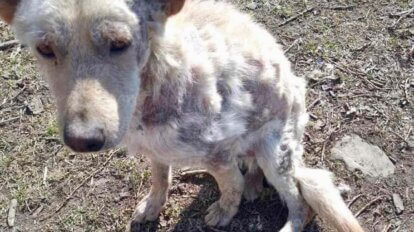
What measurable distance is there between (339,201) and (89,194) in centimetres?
176

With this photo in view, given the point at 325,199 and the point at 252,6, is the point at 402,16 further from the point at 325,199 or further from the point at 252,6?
the point at 325,199

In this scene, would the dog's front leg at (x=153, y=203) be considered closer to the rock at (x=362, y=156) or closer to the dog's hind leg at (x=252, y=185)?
the dog's hind leg at (x=252, y=185)

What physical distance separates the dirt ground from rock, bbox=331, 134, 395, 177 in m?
0.05

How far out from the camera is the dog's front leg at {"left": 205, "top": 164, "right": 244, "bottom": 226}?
11.5 ft

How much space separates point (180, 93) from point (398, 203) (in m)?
1.83

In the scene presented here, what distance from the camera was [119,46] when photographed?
248 centimetres

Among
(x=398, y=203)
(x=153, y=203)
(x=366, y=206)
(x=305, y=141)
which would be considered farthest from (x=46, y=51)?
(x=398, y=203)

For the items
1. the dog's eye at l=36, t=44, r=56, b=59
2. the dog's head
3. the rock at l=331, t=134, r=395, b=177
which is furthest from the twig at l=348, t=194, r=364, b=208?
the dog's eye at l=36, t=44, r=56, b=59

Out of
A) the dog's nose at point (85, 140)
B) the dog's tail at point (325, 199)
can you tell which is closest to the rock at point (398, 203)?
the dog's tail at point (325, 199)

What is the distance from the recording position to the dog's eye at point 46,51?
247 cm

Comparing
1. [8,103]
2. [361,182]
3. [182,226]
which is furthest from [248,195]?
[8,103]

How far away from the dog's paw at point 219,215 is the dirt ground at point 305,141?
7 centimetres

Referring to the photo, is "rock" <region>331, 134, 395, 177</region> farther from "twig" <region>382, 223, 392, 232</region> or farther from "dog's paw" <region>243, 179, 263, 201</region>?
"dog's paw" <region>243, 179, 263, 201</region>

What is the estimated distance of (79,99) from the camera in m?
2.41
